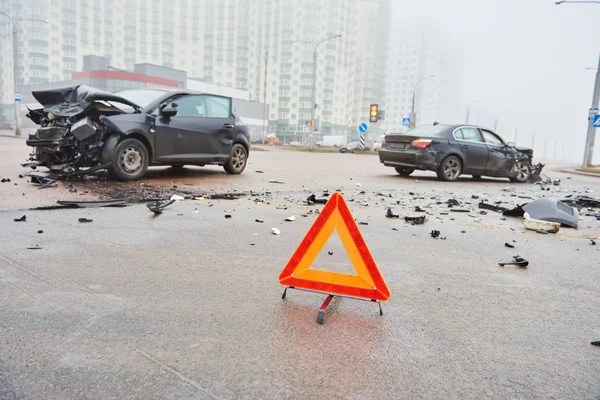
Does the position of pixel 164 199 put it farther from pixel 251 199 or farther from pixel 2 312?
pixel 2 312

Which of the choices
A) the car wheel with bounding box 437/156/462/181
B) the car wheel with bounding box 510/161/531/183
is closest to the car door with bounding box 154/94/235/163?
the car wheel with bounding box 437/156/462/181

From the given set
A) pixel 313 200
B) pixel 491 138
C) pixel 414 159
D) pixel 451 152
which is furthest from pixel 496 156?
pixel 313 200

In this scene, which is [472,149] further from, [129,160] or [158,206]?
[158,206]

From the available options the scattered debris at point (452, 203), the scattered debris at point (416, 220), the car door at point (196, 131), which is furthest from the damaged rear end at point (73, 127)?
the scattered debris at point (452, 203)

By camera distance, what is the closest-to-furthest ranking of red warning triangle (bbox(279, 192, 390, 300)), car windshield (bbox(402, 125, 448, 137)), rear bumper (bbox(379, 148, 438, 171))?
red warning triangle (bbox(279, 192, 390, 300)) < rear bumper (bbox(379, 148, 438, 171)) < car windshield (bbox(402, 125, 448, 137))

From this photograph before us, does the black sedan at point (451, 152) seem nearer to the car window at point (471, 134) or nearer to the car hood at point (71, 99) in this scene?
the car window at point (471, 134)

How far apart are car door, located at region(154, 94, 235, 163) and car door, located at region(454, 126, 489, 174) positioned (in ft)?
21.5

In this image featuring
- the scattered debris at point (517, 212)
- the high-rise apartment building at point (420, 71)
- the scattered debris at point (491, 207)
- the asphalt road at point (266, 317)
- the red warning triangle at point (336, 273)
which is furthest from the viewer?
the high-rise apartment building at point (420, 71)

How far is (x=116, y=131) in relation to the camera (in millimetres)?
8633

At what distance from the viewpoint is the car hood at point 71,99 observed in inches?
332

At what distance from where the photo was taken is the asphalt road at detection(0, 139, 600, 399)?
226cm

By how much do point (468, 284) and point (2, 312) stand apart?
337 centimetres

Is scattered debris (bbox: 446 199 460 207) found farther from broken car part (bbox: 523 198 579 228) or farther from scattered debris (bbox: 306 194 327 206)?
scattered debris (bbox: 306 194 327 206)

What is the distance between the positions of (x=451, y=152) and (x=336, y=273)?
10664 mm
